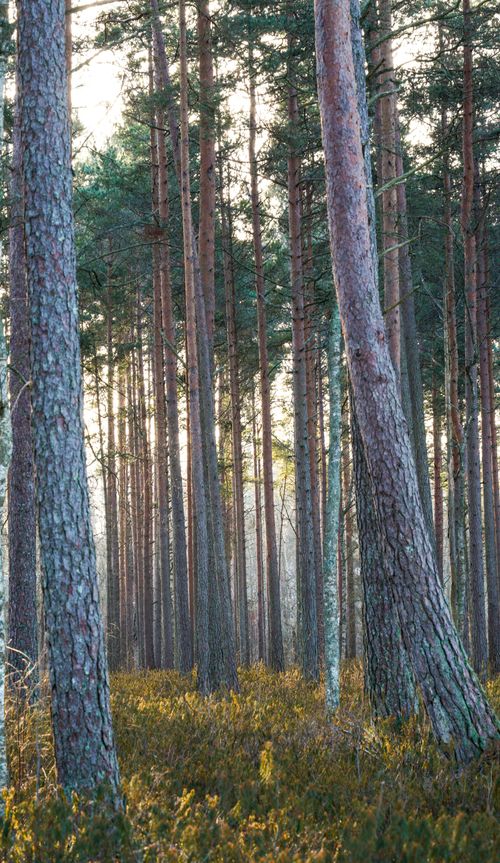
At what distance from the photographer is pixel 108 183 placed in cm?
1872

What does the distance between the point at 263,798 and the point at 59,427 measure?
2770 millimetres

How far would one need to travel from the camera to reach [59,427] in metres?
5.32

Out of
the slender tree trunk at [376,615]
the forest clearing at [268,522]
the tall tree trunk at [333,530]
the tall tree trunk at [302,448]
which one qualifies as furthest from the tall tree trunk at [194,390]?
the slender tree trunk at [376,615]

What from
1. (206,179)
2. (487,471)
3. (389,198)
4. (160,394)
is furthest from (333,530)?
(160,394)

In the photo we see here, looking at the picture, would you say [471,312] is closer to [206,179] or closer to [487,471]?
[487,471]

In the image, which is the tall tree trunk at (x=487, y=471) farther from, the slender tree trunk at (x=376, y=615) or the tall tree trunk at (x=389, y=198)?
the slender tree trunk at (x=376, y=615)

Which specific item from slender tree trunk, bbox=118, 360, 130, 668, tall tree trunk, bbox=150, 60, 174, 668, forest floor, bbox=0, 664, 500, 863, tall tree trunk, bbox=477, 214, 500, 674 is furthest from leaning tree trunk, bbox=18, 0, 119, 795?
slender tree trunk, bbox=118, 360, 130, 668

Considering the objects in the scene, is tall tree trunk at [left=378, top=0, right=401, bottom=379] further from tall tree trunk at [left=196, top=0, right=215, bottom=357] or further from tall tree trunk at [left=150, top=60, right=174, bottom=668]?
tall tree trunk at [left=150, top=60, right=174, bottom=668]

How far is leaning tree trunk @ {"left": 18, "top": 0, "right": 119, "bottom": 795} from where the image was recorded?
508 cm

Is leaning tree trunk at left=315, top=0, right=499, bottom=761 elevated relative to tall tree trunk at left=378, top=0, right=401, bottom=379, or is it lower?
lower

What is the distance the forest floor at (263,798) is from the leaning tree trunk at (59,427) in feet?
0.95

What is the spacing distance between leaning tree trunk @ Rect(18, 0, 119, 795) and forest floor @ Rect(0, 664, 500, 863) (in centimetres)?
29

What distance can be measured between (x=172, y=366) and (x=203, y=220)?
305cm

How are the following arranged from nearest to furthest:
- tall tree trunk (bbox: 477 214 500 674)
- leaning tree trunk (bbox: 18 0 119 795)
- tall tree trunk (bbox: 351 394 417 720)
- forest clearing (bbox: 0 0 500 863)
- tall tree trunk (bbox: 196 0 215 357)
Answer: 1. forest clearing (bbox: 0 0 500 863)
2. leaning tree trunk (bbox: 18 0 119 795)
3. tall tree trunk (bbox: 351 394 417 720)
4. tall tree trunk (bbox: 196 0 215 357)
5. tall tree trunk (bbox: 477 214 500 674)
